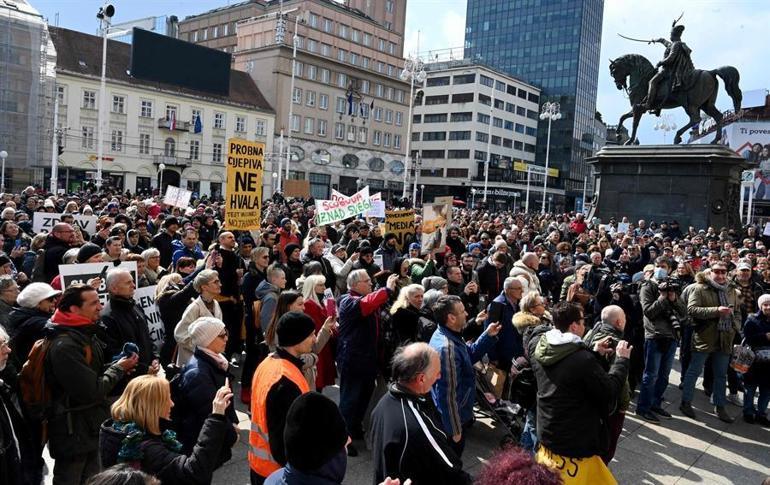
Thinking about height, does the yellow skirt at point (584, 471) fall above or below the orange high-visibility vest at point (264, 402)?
below

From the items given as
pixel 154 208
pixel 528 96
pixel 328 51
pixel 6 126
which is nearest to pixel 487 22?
pixel 528 96

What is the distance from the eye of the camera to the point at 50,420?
3.97 meters

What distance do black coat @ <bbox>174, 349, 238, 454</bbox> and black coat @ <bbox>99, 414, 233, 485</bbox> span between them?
2.25 ft

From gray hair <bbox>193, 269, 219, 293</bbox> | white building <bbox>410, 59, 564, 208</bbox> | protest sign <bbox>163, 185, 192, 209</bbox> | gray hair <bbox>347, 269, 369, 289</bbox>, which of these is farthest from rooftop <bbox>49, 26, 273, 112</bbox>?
gray hair <bbox>347, 269, 369, 289</bbox>

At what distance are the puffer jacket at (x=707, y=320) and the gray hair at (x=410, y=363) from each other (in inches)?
222

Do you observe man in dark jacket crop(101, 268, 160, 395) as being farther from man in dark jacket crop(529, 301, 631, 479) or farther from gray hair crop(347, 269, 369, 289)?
man in dark jacket crop(529, 301, 631, 479)

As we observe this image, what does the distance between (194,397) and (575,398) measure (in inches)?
99.5

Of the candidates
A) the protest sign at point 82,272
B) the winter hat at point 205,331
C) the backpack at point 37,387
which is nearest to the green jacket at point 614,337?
the winter hat at point 205,331

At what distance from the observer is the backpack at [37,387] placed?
3873 mm

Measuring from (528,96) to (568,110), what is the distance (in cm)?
787

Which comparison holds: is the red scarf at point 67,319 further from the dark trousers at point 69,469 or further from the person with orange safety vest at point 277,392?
the person with orange safety vest at point 277,392

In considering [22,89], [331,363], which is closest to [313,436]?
[331,363]

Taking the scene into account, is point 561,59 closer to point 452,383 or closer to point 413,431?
point 452,383

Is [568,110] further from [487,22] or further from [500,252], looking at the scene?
[500,252]
